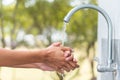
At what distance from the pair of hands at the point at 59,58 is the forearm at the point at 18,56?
0.04 metres

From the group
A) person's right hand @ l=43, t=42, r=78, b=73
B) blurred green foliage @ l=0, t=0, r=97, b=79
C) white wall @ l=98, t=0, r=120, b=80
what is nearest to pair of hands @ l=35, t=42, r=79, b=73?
person's right hand @ l=43, t=42, r=78, b=73

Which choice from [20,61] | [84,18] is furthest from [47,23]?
[20,61]

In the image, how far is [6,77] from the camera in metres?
2.10

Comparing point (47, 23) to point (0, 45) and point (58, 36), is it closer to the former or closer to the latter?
point (58, 36)

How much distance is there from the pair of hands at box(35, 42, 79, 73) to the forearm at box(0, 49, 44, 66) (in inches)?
1.4

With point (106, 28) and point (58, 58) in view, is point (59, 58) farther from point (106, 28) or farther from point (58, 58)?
point (106, 28)

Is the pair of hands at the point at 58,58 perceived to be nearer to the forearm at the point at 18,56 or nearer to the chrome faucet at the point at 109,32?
the forearm at the point at 18,56

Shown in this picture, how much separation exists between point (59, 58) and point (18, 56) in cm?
16

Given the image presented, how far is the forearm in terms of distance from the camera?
1132 millimetres

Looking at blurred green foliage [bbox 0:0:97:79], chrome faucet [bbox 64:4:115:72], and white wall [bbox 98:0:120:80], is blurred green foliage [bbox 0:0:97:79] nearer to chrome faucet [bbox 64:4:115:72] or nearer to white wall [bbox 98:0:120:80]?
white wall [bbox 98:0:120:80]

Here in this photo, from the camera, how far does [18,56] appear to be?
1.14m

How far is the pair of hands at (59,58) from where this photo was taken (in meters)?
1.16

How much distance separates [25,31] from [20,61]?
0.97m

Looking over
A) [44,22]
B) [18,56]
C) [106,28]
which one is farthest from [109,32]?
[44,22]
